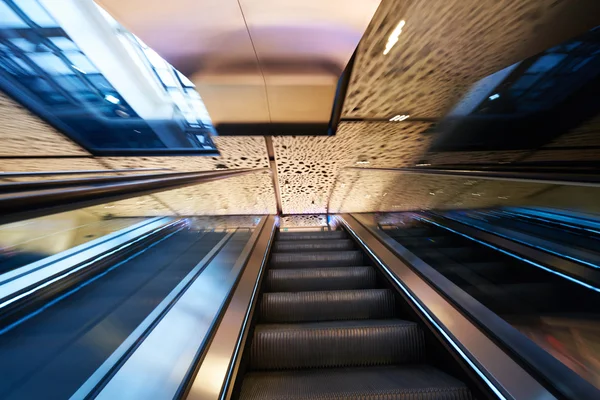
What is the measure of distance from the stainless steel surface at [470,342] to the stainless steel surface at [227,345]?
3.52 feet

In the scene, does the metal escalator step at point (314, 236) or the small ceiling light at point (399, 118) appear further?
the metal escalator step at point (314, 236)

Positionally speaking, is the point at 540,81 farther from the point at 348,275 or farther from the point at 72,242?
the point at 72,242

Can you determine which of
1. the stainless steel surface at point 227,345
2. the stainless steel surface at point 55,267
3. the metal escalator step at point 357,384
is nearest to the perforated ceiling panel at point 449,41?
the stainless steel surface at point 227,345

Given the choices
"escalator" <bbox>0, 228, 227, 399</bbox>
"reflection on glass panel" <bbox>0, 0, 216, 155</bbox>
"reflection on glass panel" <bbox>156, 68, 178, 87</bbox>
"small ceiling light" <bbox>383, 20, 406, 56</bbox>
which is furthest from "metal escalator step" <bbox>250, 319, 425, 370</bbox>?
"reflection on glass panel" <bbox>156, 68, 178, 87</bbox>

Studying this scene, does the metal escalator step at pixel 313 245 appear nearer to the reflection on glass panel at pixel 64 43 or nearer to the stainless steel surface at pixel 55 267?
the stainless steel surface at pixel 55 267

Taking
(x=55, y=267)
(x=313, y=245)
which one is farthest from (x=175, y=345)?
(x=313, y=245)

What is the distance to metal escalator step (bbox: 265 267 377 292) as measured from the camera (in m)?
2.26

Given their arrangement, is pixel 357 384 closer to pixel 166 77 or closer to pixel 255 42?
pixel 255 42

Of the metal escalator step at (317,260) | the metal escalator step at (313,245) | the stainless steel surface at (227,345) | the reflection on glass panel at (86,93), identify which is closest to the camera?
the stainless steel surface at (227,345)

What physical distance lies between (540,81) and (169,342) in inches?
205

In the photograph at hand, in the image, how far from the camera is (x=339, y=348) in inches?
58.7

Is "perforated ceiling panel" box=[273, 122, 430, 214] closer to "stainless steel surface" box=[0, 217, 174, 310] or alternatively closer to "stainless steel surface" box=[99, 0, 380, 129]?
"stainless steel surface" box=[99, 0, 380, 129]

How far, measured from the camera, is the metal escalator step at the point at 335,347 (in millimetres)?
1482

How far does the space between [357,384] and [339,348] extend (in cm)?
27
